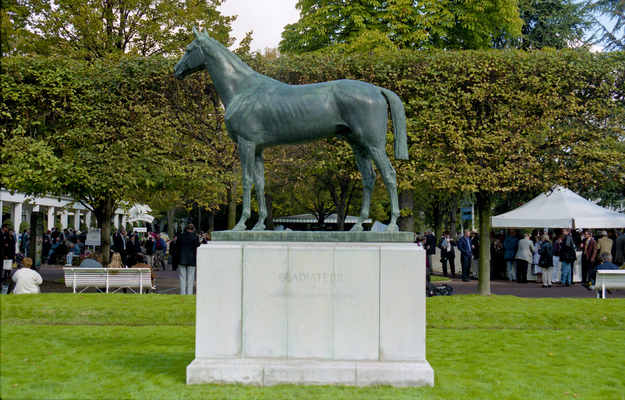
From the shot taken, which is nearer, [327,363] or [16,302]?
[327,363]

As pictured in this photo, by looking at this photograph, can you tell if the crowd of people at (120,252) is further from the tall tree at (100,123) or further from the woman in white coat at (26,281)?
the tall tree at (100,123)

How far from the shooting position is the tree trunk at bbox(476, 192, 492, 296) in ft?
57.3

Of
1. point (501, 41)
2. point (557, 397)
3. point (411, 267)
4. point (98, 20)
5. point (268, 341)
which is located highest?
point (501, 41)

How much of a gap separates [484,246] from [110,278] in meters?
10.6

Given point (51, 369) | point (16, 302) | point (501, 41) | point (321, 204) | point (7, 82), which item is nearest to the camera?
point (51, 369)

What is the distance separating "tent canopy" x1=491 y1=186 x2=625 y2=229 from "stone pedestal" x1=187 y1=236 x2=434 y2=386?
18.2m

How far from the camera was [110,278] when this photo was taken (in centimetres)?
1625

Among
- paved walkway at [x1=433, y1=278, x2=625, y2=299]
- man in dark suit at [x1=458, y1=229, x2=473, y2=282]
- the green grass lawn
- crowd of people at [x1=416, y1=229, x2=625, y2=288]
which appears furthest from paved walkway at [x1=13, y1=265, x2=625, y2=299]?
the green grass lawn

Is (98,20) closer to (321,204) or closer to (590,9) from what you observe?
(321,204)

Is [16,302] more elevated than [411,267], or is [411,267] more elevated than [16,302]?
[411,267]

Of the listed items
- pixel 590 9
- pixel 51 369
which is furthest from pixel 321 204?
pixel 51 369

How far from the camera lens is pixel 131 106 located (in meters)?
18.3

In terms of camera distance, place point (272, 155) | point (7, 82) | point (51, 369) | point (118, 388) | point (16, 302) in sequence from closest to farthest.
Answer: point (118, 388) < point (51, 369) < point (16, 302) < point (7, 82) < point (272, 155)

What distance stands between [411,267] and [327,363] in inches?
58.1
